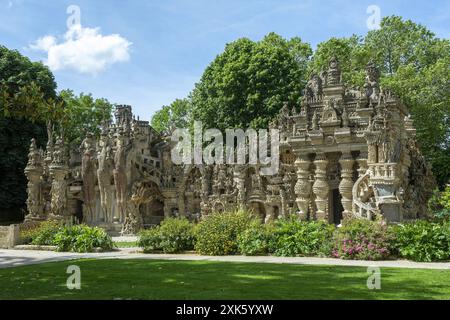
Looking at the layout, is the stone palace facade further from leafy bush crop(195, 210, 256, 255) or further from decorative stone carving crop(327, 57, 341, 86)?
leafy bush crop(195, 210, 256, 255)

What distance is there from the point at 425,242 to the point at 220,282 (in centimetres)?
760

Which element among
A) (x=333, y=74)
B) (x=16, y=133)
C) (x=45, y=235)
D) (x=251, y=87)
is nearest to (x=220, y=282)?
(x=45, y=235)

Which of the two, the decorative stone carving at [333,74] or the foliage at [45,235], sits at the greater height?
the decorative stone carving at [333,74]

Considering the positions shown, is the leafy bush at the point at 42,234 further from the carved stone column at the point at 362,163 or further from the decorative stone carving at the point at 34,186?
the carved stone column at the point at 362,163

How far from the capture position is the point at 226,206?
32.1m

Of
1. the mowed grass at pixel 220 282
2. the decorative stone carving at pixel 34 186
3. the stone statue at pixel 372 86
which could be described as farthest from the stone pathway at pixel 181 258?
the stone statue at pixel 372 86

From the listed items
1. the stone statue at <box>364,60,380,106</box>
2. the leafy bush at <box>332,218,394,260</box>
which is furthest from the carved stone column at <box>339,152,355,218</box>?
the leafy bush at <box>332,218,394,260</box>

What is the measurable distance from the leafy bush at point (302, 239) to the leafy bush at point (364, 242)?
51 cm

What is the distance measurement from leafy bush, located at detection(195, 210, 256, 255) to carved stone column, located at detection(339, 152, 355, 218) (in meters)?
7.99

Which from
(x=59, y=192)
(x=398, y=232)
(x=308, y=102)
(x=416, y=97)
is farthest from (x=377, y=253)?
(x=416, y=97)

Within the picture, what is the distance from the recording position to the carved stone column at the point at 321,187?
2766 centimetres

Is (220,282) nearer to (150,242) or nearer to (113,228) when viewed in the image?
(150,242)

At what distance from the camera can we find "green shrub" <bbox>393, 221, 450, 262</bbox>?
52.5ft
